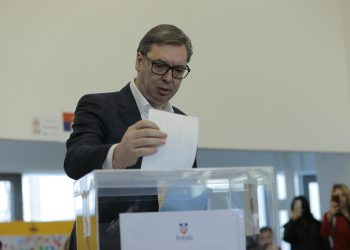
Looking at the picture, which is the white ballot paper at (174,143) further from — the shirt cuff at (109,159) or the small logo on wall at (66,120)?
the small logo on wall at (66,120)

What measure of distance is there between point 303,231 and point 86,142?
5410 millimetres

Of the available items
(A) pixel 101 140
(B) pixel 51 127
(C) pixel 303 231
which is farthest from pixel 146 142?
(C) pixel 303 231

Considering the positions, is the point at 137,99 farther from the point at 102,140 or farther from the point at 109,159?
the point at 109,159

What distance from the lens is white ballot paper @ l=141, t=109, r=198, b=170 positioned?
1431 mm

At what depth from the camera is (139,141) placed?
1.35m

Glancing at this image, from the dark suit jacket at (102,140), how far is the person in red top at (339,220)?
4.95 meters

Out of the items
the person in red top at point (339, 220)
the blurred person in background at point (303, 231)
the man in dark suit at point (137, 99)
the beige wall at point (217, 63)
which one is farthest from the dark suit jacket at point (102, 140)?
the blurred person in background at point (303, 231)

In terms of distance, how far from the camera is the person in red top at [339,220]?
647 centimetres

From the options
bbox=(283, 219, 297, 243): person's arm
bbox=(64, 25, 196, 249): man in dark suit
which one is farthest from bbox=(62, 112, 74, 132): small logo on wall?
bbox=(64, 25, 196, 249): man in dark suit

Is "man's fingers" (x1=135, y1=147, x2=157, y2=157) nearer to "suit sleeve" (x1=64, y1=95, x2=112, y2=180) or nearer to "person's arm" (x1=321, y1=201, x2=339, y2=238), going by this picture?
"suit sleeve" (x1=64, y1=95, x2=112, y2=180)

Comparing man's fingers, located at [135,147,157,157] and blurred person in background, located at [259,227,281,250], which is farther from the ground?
man's fingers, located at [135,147,157,157]

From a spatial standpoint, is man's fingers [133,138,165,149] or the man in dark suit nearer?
man's fingers [133,138,165,149]

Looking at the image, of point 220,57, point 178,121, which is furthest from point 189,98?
point 178,121

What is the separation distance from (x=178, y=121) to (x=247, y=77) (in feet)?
17.1
